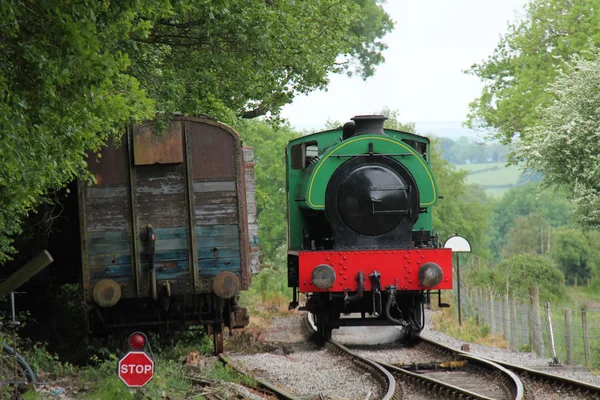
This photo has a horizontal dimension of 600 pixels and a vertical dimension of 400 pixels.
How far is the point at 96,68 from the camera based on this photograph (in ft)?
24.8

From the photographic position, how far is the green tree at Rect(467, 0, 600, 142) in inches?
1362

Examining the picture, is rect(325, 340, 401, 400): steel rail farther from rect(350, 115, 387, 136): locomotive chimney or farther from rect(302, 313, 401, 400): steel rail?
rect(350, 115, 387, 136): locomotive chimney

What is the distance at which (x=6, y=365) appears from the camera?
8.88 metres

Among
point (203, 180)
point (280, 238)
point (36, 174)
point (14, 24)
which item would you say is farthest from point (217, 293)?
point (280, 238)

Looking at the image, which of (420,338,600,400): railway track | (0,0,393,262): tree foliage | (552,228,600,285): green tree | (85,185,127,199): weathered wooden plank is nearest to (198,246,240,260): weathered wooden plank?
(85,185,127,199): weathered wooden plank

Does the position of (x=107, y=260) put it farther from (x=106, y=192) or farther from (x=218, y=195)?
(x=218, y=195)

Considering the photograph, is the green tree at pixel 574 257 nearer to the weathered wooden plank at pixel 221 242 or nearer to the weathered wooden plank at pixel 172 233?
the weathered wooden plank at pixel 221 242

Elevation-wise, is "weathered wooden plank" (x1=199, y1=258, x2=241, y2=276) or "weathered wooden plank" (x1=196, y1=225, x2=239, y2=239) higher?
"weathered wooden plank" (x1=196, y1=225, x2=239, y2=239)

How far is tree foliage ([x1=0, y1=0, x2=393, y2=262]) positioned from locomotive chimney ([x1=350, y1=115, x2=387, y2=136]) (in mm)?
1496

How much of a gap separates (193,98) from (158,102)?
129 centimetres

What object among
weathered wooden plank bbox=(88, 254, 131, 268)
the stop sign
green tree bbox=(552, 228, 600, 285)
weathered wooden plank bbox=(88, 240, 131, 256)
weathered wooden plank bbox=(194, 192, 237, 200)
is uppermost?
weathered wooden plank bbox=(194, 192, 237, 200)

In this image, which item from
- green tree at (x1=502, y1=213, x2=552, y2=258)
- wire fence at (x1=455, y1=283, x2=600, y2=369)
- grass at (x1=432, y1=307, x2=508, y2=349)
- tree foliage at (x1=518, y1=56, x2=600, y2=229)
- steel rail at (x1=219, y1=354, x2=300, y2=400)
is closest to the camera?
steel rail at (x1=219, y1=354, x2=300, y2=400)

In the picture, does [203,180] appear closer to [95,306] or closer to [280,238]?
[95,306]

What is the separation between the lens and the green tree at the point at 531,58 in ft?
113
